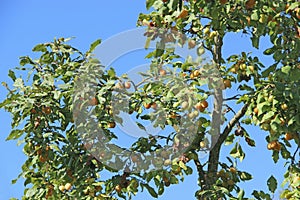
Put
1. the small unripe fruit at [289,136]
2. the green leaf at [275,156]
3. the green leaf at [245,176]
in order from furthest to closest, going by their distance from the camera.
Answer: the green leaf at [245,176] < the green leaf at [275,156] < the small unripe fruit at [289,136]

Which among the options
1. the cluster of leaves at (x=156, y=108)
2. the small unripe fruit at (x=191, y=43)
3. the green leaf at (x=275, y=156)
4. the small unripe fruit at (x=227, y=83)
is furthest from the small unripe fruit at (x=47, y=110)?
the green leaf at (x=275, y=156)

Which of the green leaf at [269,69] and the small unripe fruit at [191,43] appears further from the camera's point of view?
the small unripe fruit at [191,43]

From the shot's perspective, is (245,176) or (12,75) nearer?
(12,75)

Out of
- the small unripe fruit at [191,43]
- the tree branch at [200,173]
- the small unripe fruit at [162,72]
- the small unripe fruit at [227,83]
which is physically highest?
the small unripe fruit at [191,43]

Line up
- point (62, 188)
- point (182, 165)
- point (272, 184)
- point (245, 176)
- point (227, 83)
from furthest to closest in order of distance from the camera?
point (245, 176)
point (227, 83)
point (62, 188)
point (182, 165)
point (272, 184)

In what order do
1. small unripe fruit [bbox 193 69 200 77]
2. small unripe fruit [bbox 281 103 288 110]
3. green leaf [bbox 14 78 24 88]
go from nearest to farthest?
small unripe fruit [bbox 281 103 288 110] < small unripe fruit [bbox 193 69 200 77] < green leaf [bbox 14 78 24 88]

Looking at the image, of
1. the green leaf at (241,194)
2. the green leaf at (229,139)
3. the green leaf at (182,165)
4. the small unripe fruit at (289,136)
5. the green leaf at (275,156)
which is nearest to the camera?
the small unripe fruit at (289,136)

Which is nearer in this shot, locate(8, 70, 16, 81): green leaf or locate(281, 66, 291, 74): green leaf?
locate(281, 66, 291, 74): green leaf

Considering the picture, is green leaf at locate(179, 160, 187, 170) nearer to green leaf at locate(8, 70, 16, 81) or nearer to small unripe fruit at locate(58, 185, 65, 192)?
small unripe fruit at locate(58, 185, 65, 192)

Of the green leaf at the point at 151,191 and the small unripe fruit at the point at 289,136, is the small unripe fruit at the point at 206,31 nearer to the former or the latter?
the small unripe fruit at the point at 289,136

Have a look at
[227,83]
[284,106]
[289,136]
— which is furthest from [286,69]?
[227,83]

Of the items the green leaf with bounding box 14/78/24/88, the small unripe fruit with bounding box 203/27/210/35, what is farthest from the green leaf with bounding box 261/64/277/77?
the green leaf with bounding box 14/78/24/88

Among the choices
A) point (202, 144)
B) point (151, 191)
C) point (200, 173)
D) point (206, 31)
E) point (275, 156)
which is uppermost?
point (206, 31)

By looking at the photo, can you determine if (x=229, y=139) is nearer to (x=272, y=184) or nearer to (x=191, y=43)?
(x=272, y=184)
